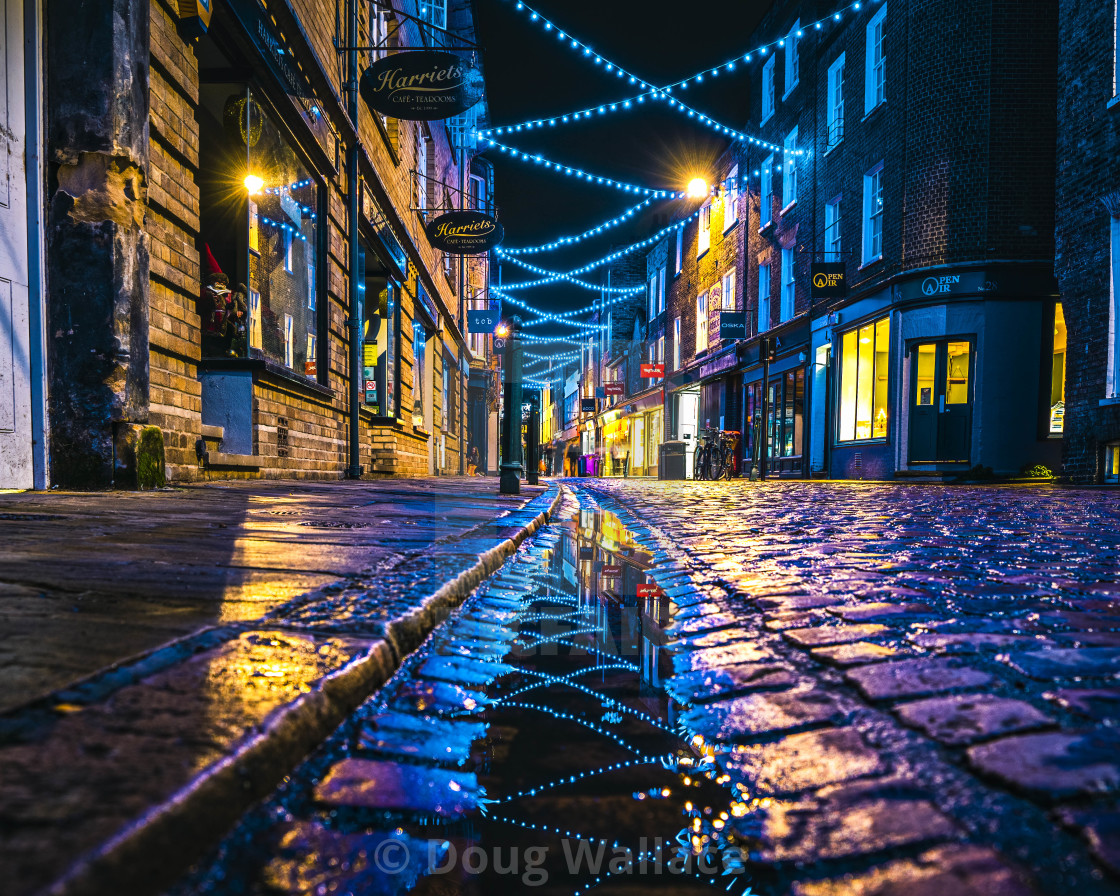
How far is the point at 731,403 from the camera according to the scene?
80.4ft

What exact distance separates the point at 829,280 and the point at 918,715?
1697cm

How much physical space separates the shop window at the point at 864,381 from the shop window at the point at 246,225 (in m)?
12.3

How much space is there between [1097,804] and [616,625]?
4.79 feet

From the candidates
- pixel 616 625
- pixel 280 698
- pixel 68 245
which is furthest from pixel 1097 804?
pixel 68 245

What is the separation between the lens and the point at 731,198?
79.4 feet

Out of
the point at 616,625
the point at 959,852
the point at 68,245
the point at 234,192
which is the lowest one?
the point at 616,625

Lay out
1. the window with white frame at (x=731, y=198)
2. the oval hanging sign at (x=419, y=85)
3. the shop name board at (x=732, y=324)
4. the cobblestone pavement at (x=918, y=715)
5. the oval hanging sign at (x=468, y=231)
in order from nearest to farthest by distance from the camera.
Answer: the cobblestone pavement at (x=918, y=715) < the oval hanging sign at (x=419, y=85) < the oval hanging sign at (x=468, y=231) < the shop name board at (x=732, y=324) < the window with white frame at (x=731, y=198)

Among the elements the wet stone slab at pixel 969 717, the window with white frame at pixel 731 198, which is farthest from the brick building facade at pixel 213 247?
the window with white frame at pixel 731 198

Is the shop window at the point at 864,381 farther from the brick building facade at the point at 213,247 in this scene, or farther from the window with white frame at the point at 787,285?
the brick building facade at the point at 213,247

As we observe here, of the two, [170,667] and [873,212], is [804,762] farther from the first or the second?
[873,212]

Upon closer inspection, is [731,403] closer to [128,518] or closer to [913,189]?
[913,189]

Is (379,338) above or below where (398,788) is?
above

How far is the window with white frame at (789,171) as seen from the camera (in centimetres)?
2014

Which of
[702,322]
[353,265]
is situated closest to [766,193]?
[702,322]
